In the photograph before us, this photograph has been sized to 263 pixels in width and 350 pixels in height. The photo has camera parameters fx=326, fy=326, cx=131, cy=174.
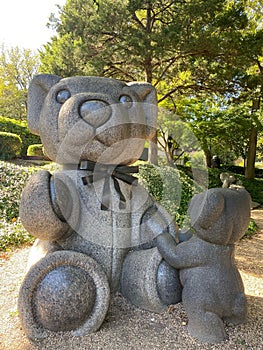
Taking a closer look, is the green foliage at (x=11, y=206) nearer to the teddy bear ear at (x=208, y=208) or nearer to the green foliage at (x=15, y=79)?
the teddy bear ear at (x=208, y=208)

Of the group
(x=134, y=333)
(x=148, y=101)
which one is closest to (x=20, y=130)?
(x=148, y=101)

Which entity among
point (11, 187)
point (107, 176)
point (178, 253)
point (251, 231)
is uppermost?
point (107, 176)

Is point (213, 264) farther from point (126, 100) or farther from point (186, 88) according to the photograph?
point (186, 88)

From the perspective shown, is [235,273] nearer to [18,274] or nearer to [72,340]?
[72,340]

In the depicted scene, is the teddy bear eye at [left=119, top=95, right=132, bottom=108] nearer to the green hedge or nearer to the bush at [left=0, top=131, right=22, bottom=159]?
the bush at [left=0, top=131, right=22, bottom=159]

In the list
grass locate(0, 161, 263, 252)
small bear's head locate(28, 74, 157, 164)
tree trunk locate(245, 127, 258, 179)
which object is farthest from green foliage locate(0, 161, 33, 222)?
tree trunk locate(245, 127, 258, 179)

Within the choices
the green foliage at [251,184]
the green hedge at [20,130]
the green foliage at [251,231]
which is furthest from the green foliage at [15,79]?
the green foliage at [251,231]

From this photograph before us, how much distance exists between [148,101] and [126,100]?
0.36m

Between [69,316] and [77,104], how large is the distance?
1.60 m

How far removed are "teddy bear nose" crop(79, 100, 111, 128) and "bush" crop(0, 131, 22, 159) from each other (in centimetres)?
991

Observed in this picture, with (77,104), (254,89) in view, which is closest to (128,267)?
(77,104)

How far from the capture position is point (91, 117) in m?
2.60

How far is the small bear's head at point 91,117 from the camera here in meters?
2.63

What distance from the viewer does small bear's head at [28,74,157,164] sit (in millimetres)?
2627
